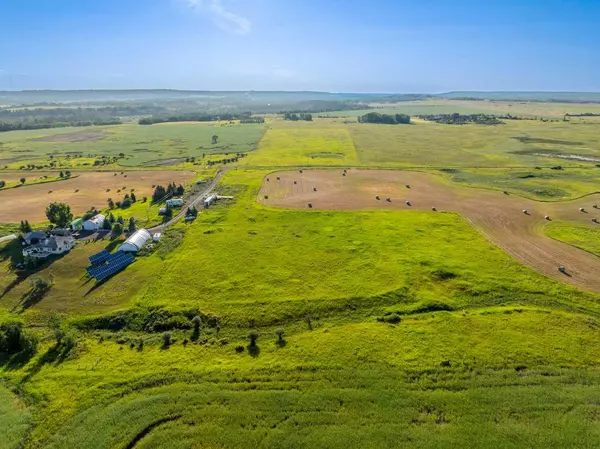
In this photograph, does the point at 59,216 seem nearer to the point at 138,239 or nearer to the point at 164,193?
the point at 138,239

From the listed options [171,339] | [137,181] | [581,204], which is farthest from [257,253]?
[581,204]

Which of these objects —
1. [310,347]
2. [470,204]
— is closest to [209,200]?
[310,347]

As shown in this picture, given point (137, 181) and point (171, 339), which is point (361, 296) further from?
point (137, 181)

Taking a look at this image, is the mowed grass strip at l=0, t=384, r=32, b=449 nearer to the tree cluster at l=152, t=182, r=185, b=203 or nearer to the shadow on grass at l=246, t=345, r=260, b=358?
the shadow on grass at l=246, t=345, r=260, b=358

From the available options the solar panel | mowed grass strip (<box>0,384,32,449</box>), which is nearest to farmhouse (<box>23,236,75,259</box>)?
the solar panel

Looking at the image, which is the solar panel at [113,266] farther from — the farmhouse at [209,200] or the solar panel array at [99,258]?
the farmhouse at [209,200]

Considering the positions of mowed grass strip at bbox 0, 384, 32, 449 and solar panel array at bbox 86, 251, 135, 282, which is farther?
solar panel array at bbox 86, 251, 135, 282
